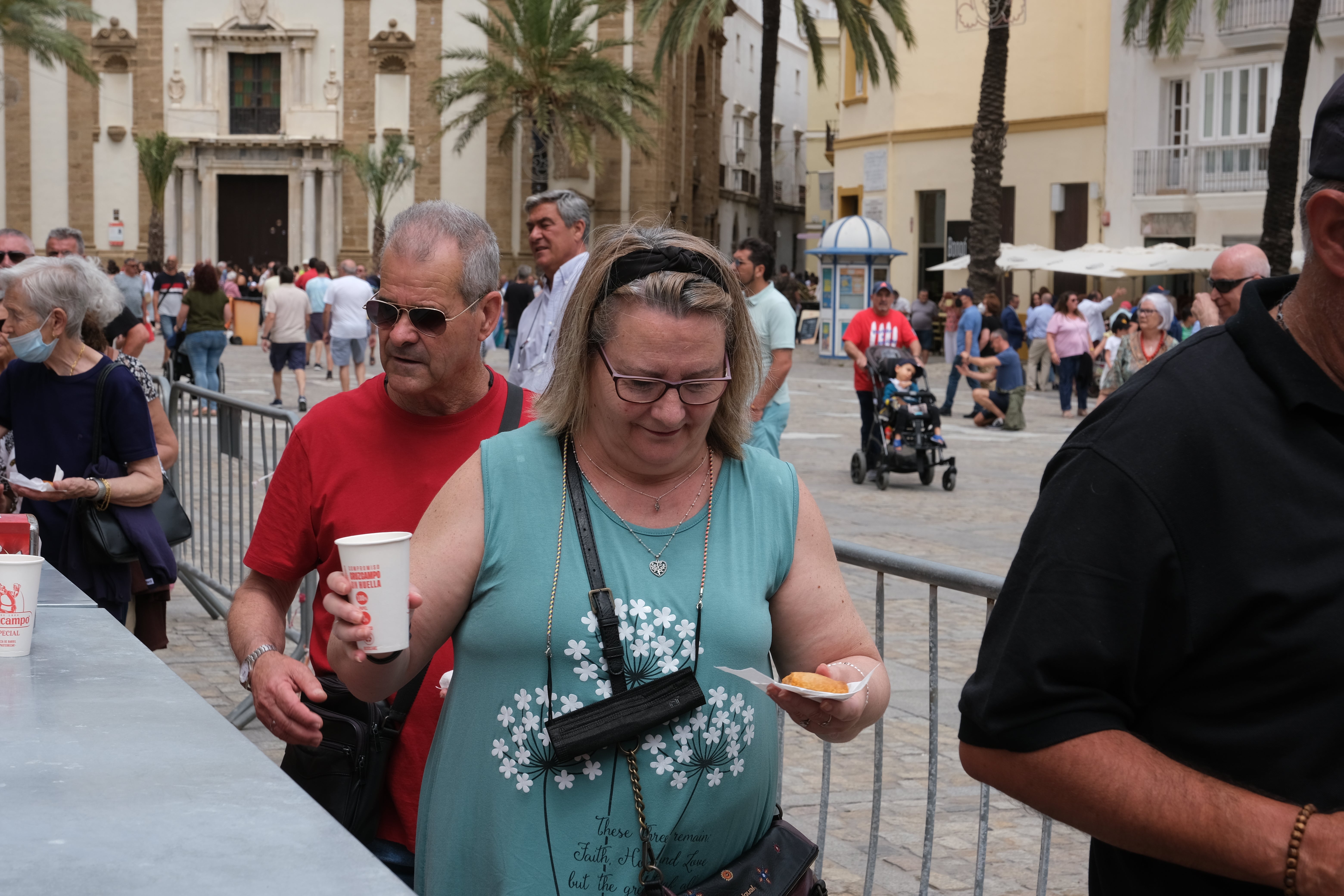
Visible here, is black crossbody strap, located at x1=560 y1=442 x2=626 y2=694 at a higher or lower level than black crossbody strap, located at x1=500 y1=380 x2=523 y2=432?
lower

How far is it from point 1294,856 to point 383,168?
161 feet

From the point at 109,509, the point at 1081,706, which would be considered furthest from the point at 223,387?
the point at 1081,706

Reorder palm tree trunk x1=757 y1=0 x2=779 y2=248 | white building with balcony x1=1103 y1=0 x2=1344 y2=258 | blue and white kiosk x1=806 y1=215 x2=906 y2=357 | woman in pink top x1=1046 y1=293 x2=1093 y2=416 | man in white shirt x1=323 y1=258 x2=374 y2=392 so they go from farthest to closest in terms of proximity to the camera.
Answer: palm tree trunk x1=757 y1=0 x2=779 y2=248, white building with balcony x1=1103 y1=0 x2=1344 y2=258, blue and white kiosk x1=806 y1=215 x2=906 y2=357, woman in pink top x1=1046 y1=293 x2=1093 y2=416, man in white shirt x1=323 y1=258 x2=374 y2=392

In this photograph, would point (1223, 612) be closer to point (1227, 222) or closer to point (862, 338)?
point (862, 338)

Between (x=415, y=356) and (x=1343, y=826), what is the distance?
2035 millimetres

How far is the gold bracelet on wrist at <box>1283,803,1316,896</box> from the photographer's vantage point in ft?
5.52

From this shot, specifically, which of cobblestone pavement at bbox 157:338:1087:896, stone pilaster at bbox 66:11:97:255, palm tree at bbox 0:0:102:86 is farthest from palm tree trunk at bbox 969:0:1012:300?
stone pilaster at bbox 66:11:97:255

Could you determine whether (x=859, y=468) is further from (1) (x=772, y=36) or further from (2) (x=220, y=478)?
(1) (x=772, y=36)

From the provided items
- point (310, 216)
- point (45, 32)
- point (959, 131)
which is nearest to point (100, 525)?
point (959, 131)

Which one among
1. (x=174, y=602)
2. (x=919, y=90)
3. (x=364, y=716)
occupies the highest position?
(x=919, y=90)

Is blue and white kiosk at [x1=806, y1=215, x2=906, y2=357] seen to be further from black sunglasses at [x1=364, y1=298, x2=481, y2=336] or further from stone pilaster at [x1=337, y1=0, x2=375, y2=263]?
black sunglasses at [x1=364, y1=298, x2=481, y2=336]

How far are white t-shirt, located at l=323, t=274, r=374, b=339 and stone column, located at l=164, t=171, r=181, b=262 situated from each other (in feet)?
105

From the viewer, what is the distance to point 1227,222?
33625 mm

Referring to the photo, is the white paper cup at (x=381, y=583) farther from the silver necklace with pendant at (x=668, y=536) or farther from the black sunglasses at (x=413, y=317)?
the black sunglasses at (x=413, y=317)
